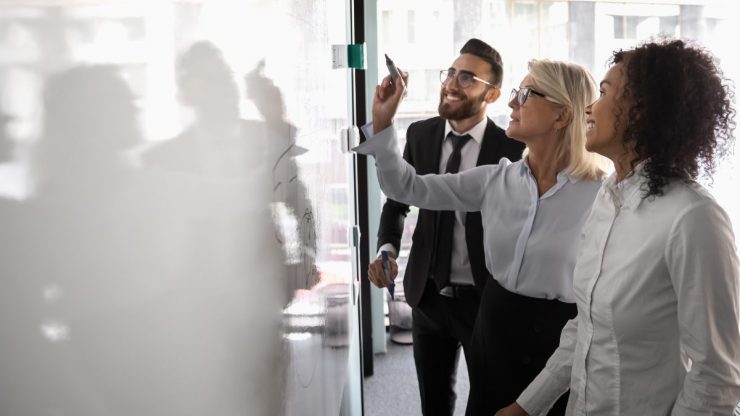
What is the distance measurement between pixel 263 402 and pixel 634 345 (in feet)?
2.32

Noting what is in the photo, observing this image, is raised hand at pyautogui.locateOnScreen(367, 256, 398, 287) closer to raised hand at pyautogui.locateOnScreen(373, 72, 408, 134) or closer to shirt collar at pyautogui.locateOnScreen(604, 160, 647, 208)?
raised hand at pyautogui.locateOnScreen(373, 72, 408, 134)

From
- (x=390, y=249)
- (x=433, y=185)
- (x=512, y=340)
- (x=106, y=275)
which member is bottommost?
(x=512, y=340)

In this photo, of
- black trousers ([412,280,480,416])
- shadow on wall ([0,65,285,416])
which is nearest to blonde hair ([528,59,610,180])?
black trousers ([412,280,480,416])

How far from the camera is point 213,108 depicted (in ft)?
1.77

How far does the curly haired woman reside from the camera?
101 cm

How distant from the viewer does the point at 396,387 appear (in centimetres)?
349

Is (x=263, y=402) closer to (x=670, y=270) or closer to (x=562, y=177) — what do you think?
(x=670, y=270)

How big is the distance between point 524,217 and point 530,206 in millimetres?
34

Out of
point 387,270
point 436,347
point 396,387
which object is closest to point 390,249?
point 387,270

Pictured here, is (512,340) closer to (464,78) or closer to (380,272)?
(380,272)

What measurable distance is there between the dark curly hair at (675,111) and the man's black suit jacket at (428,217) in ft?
2.71

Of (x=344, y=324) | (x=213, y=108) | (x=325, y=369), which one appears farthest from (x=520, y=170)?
(x=213, y=108)

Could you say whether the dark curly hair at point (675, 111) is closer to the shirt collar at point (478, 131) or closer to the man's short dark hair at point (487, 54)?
the shirt collar at point (478, 131)

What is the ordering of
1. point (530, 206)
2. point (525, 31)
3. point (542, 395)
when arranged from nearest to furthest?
point (542, 395)
point (530, 206)
point (525, 31)
